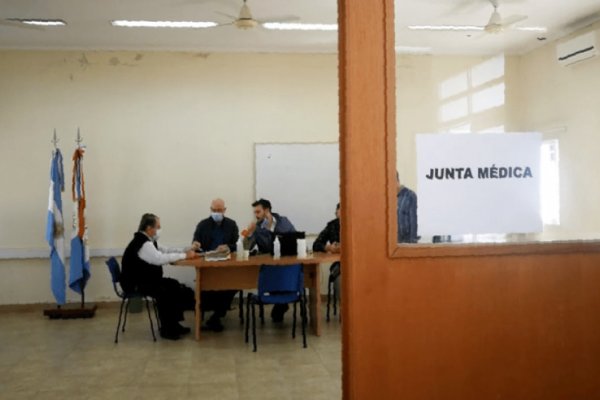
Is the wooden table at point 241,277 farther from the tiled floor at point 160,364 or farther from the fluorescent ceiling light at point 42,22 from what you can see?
the fluorescent ceiling light at point 42,22

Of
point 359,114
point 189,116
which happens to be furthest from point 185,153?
point 359,114

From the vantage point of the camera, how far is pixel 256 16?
6.52 m

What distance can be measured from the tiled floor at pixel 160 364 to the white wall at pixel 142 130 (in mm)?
1496

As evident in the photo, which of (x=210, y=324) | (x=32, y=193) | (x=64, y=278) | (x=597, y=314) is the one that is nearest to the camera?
(x=597, y=314)

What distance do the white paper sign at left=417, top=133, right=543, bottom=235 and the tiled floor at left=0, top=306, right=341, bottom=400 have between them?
2160 mm

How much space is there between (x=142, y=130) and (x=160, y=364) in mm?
3757

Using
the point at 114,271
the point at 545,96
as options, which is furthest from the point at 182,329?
the point at 545,96

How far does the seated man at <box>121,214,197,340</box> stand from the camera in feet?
19.9

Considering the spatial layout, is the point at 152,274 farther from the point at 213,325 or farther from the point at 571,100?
the point at 571,100

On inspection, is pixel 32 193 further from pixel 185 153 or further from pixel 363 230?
pixel 363 230

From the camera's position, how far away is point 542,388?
2549 mm

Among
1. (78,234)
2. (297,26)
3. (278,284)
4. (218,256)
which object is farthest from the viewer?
(78,234)

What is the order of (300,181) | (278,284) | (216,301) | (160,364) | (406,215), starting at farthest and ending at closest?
(300,181) → (216,301) → (278,284) → (160,364) → (406,215)

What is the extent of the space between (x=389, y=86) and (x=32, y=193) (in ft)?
21.8
